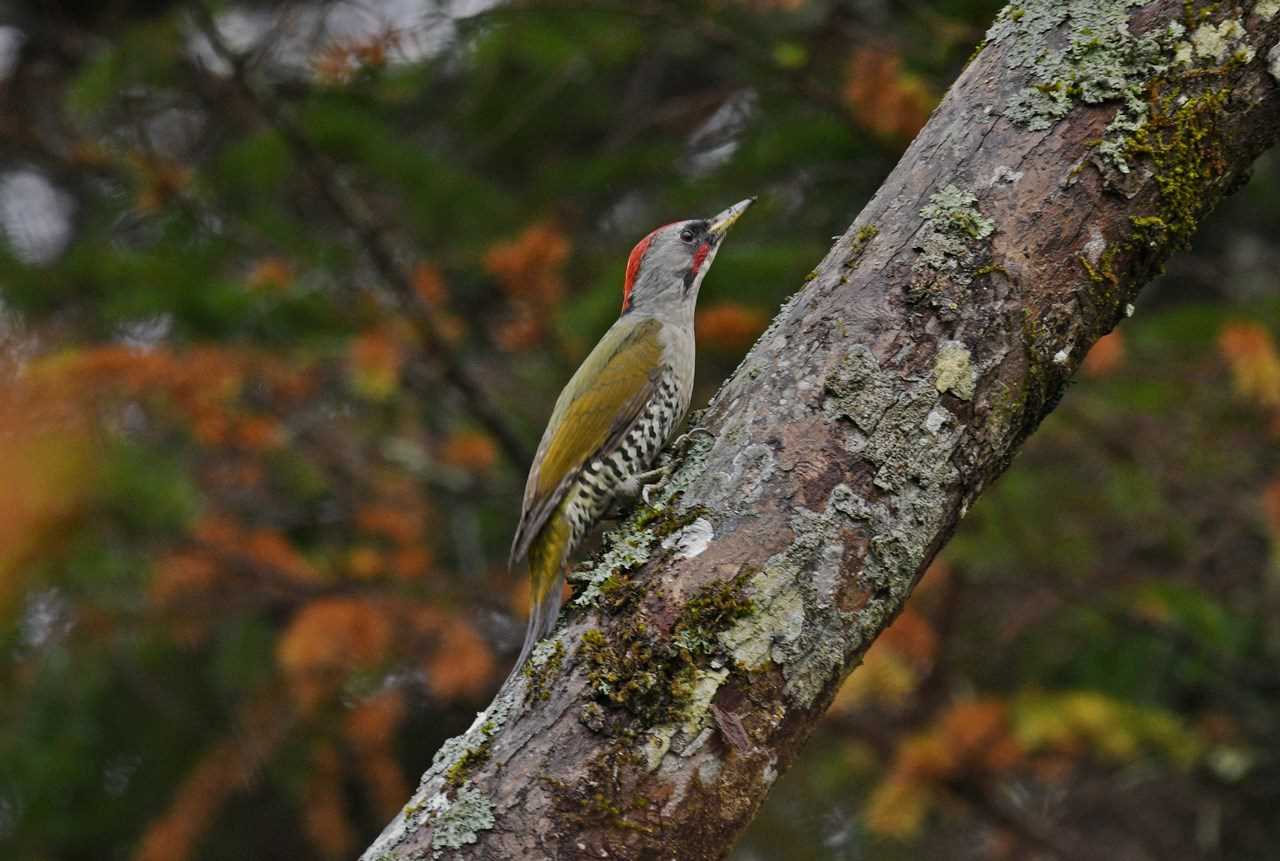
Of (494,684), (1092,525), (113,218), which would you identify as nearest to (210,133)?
(113,218)

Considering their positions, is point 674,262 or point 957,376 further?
point 674,262

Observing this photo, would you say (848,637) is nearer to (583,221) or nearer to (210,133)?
(583,221)

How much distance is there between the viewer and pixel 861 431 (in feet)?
7.45

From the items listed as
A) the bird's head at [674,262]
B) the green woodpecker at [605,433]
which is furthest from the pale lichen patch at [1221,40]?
the bird's head at [674,262]

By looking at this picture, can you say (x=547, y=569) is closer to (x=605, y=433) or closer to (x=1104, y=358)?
(x=605, y=433)

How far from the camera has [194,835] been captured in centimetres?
581

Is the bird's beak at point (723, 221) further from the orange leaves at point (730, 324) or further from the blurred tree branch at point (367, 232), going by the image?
the blurred tree branch at point (367, 232)

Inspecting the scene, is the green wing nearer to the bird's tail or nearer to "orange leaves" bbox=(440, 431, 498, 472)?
the bird's tail

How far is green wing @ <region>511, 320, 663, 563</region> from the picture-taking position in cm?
388

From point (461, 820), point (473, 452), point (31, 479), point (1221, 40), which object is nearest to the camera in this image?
point (461, 820)

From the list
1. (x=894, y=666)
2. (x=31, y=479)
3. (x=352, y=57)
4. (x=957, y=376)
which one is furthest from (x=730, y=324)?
(x=957, y=376)

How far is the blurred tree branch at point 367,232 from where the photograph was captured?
455 centimetres

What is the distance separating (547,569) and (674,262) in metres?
1.38

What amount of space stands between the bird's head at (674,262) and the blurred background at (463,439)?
0.42m
